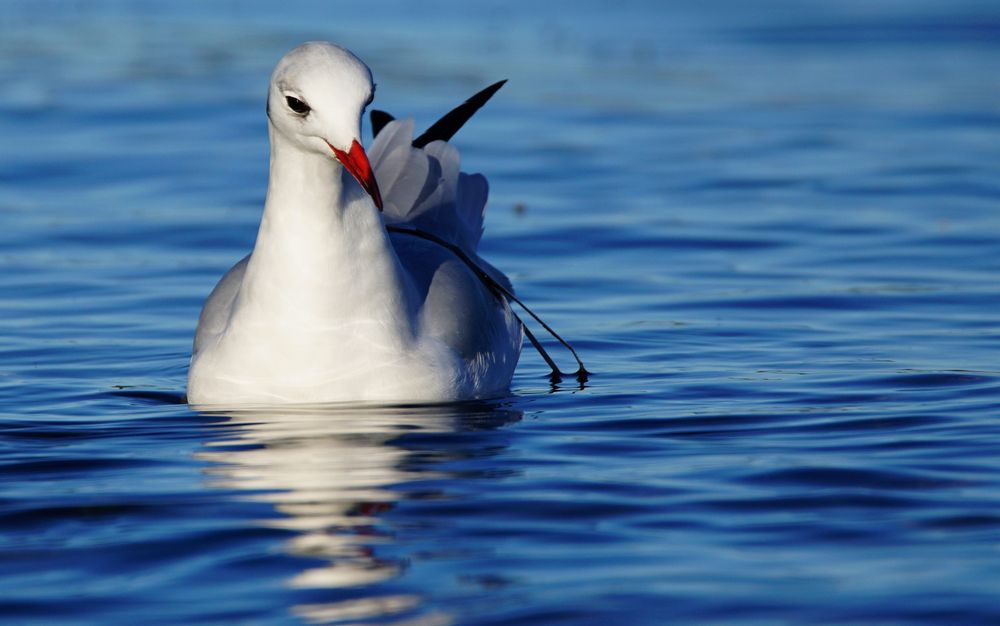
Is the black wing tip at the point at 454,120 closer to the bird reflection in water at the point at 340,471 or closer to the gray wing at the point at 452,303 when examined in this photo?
the gray wing at the point at 452,303

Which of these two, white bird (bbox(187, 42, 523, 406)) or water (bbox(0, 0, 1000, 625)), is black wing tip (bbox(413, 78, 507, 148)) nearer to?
water (bbox(0, 0, 1000, 625))

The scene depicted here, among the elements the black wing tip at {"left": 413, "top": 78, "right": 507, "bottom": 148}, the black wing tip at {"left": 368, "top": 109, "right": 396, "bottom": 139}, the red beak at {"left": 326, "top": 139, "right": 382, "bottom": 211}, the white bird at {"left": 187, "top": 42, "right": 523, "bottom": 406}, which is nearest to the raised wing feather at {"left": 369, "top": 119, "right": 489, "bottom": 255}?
the black wing tip at {"left": 413, "top": 78, "right": 507, "bottom": 148}

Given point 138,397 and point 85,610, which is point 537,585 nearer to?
point 85,610

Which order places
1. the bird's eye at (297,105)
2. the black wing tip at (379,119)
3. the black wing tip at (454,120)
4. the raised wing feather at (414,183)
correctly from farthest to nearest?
the black wing tip at (379,119) < the black wing tip at (454,120) < the raised wing feather at (414,183) < the bird's eye at (297,105)

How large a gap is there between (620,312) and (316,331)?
9.14ft

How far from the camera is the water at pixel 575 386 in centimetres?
499

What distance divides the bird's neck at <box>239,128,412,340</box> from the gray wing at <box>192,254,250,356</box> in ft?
1.50

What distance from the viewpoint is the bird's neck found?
6.85 metres

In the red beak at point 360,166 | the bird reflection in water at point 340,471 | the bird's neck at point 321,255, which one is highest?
the red beak at point 360,166

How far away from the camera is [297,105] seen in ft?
A: 21.3

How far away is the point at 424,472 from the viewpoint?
6.05 meters

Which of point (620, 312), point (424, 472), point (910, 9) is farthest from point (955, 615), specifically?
point (910, 9)

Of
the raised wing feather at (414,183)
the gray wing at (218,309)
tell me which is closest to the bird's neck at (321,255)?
the gray wing at (218,309)

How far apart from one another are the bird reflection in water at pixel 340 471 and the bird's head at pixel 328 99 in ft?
3.00
